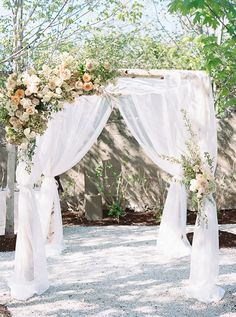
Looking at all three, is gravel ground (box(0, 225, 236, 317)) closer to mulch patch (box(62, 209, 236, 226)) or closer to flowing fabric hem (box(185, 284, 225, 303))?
flowing fabric hem (box(185, 284, 225, 303))

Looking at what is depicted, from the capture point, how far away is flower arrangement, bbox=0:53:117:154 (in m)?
3.91

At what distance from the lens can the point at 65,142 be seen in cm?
569

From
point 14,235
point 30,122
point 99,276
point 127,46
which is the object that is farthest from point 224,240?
point 127,46

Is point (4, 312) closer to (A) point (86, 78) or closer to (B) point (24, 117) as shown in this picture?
(B) point (24, 117)

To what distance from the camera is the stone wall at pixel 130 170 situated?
314 inches

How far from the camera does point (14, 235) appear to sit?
20.7ft

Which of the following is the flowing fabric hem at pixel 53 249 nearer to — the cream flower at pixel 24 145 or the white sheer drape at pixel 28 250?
the white sheer drape at pixel 28 250

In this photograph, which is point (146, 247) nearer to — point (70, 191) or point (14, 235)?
point (14, 235)


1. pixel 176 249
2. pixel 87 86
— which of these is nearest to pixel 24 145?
pixel 87 86

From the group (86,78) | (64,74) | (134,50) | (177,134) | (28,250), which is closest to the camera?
(64,74)

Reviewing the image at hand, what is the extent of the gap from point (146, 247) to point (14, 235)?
1.72 m

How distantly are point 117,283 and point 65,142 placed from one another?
1.87 m

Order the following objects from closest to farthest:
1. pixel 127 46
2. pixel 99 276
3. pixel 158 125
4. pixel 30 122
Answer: pixel 30 122
pixel 99 276
pixel 158 125
pixel 127 46

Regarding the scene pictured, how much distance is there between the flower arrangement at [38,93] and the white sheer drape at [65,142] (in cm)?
149
